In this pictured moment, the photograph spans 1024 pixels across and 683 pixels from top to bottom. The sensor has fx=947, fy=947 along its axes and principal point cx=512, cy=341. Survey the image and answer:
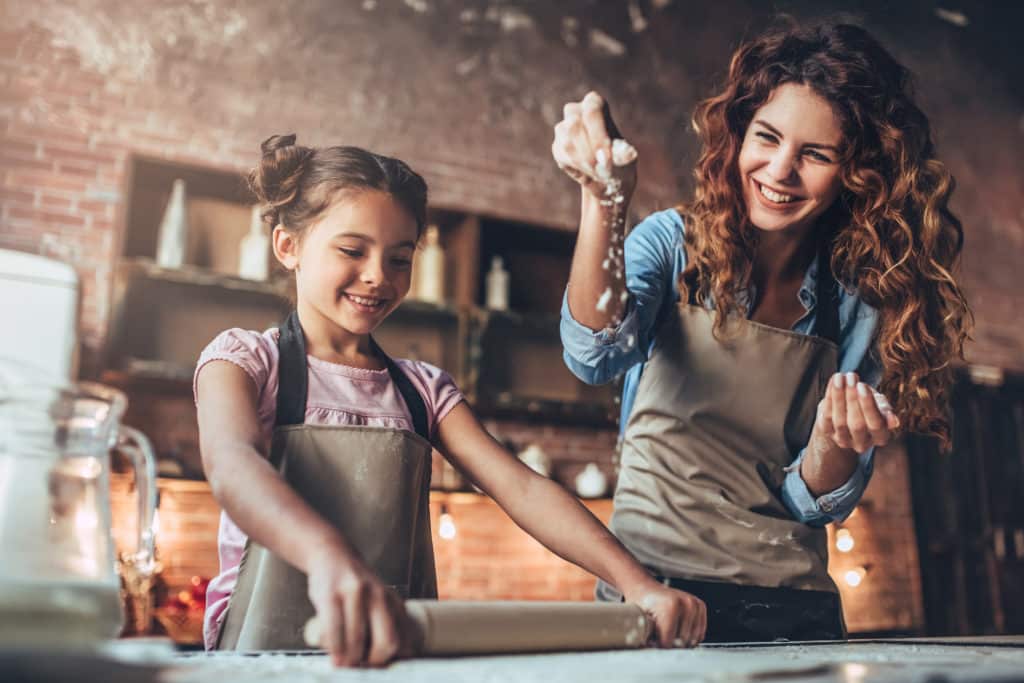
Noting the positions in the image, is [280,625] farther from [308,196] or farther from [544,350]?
[544,350]

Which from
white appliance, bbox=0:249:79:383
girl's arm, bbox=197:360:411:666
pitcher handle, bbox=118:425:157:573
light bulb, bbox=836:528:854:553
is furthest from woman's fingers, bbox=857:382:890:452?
light bulb, bbox=836:528:854:553

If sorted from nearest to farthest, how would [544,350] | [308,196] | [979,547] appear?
[308,196], [544,350], [979,547]

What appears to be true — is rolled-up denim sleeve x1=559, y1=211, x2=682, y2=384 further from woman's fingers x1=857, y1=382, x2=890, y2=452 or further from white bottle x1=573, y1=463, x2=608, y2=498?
white bottle x1=573, y1=463, x2=608, y2=498

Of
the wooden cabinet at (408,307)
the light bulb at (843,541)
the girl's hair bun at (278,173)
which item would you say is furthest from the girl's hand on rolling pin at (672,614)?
the light bulb at (843,541)

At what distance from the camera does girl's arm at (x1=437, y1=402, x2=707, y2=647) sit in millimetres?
909

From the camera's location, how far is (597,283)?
106 centimetres

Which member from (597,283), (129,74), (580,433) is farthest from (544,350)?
(597,283)

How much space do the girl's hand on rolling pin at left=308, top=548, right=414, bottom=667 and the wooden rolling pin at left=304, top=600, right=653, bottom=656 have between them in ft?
0.04

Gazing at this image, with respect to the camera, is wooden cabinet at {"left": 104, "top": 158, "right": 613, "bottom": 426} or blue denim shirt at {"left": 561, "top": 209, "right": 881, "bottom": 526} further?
wooden cabinet at {"left": 104, "top": 158, "right": 613, "bottom": 426}

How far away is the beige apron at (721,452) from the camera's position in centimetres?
123

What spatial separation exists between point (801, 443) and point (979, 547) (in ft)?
10.4

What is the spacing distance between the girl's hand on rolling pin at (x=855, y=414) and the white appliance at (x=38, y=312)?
1.11m

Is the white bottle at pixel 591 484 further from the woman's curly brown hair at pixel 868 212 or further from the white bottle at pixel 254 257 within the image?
the woman's curly brown hair at pixel 868 212

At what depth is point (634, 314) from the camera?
1.13 meters
